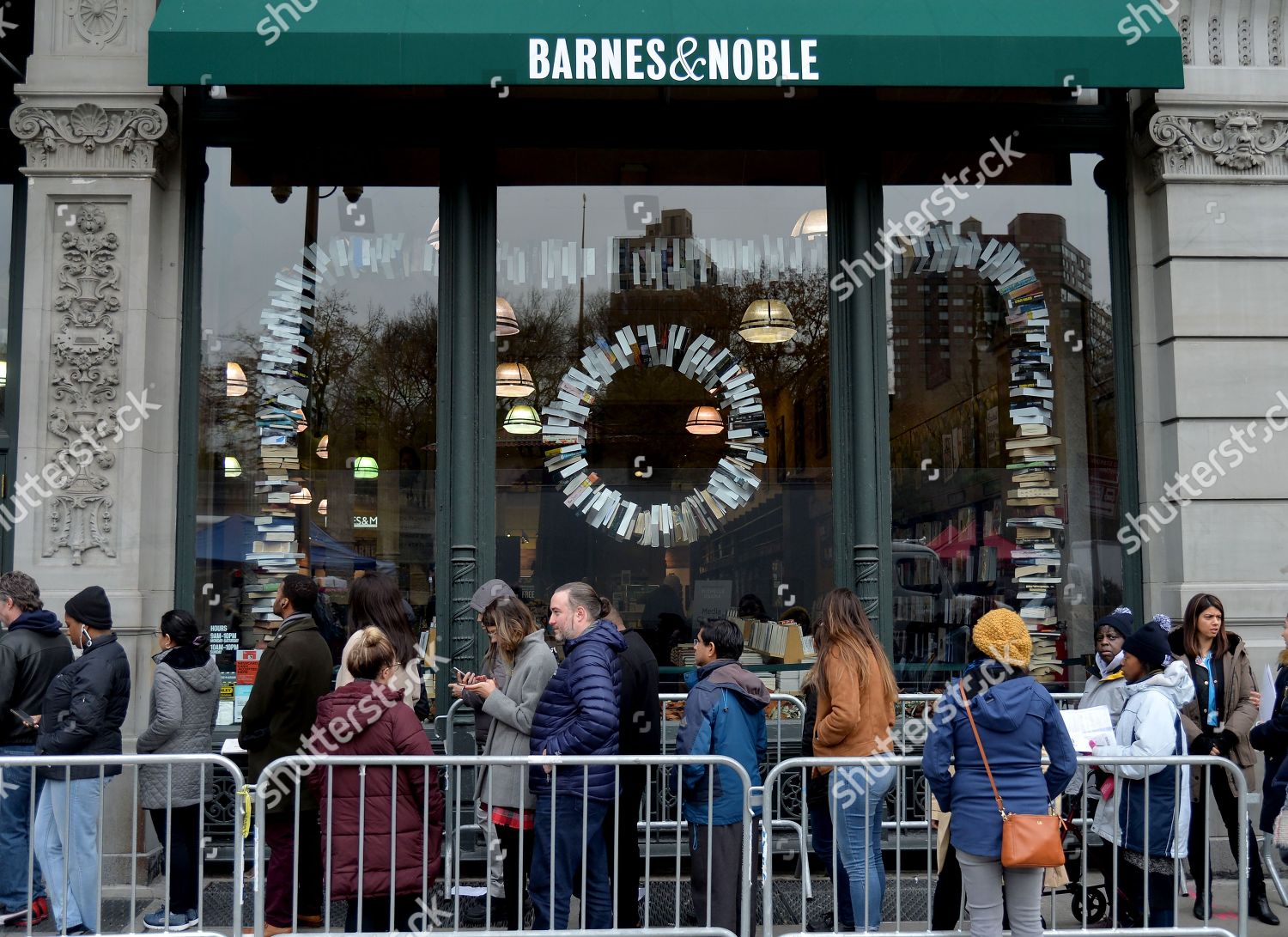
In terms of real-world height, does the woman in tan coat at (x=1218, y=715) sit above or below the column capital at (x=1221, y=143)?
below

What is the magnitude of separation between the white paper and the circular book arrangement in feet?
11.4

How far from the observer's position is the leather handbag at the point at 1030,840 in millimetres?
5113

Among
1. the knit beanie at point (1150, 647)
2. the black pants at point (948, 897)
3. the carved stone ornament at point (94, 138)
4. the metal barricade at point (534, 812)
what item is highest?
the carved stone ornament at point (94, 138)

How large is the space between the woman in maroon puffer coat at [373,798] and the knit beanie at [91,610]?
203 cm

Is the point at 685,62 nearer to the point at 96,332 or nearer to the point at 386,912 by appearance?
the point at 96,332

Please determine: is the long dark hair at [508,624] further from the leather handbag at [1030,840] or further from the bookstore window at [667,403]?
the leather handbag at [1030,840]

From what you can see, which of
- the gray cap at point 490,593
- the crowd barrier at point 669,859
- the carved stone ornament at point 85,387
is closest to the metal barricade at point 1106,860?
the crowd barrier at point 669,859

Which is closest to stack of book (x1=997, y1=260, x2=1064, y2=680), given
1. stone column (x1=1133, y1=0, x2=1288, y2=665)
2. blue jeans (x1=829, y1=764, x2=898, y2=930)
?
stone column (x1=1133, y1=0, x2=1288, y2=665)

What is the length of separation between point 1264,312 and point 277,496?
7527mm

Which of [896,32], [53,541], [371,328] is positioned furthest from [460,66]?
[53,541]

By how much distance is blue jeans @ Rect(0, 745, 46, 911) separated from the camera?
7.07 m

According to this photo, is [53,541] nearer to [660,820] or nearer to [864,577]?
[660,820]

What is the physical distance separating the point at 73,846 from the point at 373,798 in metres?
2.22

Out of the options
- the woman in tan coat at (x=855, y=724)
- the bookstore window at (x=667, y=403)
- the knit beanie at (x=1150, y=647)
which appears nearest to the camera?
the knit beanie at (x=1150, y=647)
